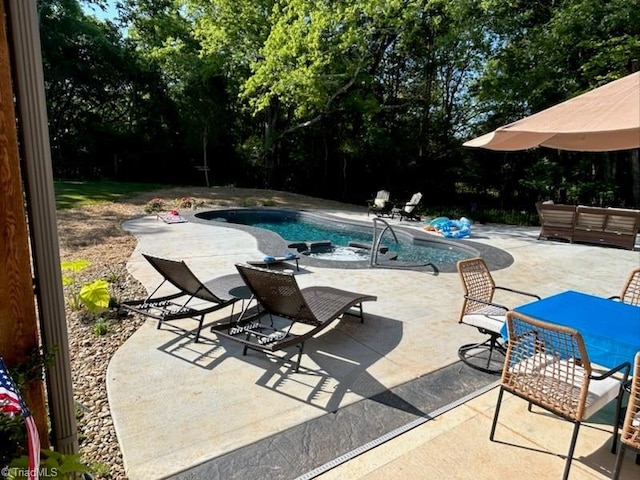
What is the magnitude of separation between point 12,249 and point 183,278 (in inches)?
98.4

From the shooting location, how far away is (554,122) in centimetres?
268

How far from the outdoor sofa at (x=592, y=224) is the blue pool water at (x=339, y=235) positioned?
2.79m

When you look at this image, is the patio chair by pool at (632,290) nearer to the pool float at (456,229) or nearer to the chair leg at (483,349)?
the chair leg at (483,349)

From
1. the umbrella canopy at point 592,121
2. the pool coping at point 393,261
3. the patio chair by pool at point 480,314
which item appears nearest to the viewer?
the umbrella canopy at point 592,121

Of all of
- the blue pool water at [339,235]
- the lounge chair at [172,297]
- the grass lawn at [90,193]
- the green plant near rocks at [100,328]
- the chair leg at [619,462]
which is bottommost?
the blue pool water at [339,235]

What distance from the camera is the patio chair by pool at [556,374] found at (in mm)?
2086

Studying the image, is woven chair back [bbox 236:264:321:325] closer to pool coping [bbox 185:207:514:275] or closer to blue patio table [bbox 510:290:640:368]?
blue patio table [bbox 510:290:640:368]

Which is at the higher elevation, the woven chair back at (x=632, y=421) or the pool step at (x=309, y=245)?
the woven chair back at (x=632, y=421)

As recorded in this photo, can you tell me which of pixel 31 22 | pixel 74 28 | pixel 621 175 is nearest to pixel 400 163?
pixel 621 175

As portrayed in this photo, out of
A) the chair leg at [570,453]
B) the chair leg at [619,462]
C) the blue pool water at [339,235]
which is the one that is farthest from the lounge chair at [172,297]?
the blue pool water at [339,235]

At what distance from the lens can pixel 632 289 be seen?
364 cm

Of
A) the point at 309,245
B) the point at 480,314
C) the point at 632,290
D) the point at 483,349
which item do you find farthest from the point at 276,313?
the point at 309,245

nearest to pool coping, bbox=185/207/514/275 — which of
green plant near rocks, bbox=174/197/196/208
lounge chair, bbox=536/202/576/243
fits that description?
green plant near rocks, bbox=174/197/196/208

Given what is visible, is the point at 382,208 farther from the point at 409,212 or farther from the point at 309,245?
the point at 309,245
